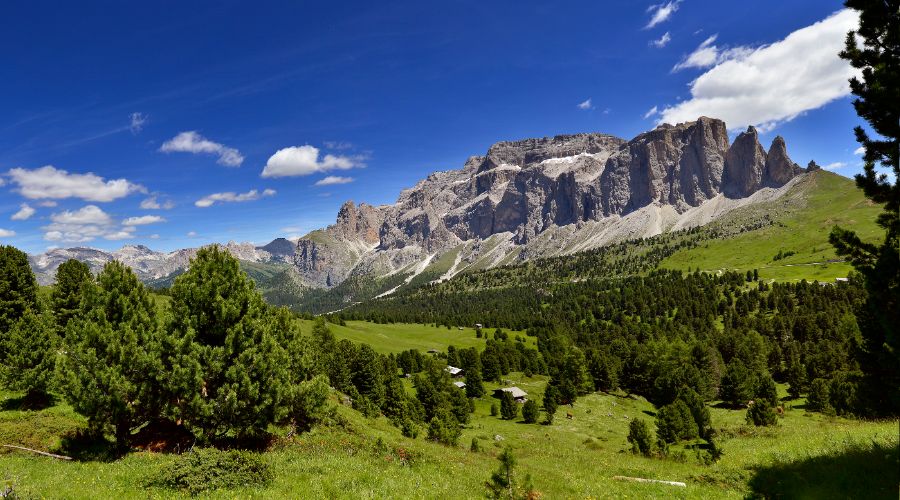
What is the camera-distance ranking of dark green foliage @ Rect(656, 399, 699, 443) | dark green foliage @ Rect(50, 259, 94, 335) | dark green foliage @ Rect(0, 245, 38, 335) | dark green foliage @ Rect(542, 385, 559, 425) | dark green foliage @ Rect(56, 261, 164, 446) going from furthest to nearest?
1. dark green foliage @ Rect(542, 385, 559, 425)
2. dark green foliage @ Rect(656, 399, 699, 443)
3. dark green foliage @ Rect(50, 259, 94, 335)
4. dark green foliage @ Rect(0, 245, 38, 335)
5. dark green foliage @ Rect(56, 261, 164, 446)

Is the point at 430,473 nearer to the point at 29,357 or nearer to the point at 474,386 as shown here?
the point at 29,357

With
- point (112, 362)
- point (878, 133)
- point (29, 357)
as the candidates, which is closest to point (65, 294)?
point (29, 357)

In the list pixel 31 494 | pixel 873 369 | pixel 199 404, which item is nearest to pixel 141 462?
pixel 199 404

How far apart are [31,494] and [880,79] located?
93.1ft

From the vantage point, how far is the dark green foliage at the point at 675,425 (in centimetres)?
6134

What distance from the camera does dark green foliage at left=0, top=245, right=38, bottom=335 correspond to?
1340 inches

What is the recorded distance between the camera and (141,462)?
20.0 m

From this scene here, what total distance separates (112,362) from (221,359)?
579 centimetres

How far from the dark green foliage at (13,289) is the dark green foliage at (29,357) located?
2.52 m

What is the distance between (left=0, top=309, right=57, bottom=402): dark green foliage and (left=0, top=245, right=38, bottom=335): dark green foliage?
252 centimetres

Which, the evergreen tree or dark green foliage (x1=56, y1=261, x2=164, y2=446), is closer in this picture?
dark green foliage (x1=56, y1=261, x2=164, y2=446)

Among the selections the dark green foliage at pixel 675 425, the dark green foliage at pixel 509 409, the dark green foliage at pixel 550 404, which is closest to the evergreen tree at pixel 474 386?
the dark green foliage at pixel 509 409

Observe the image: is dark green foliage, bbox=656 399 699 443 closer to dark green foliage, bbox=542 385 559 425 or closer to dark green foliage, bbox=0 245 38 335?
dark green foliage, bbox=542 385 559 425

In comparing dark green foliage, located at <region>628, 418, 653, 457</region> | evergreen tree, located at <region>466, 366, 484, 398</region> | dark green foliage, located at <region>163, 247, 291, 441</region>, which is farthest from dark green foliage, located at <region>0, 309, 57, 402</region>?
evergreen tree, located at <region>466, 366, 484, 398</region>
